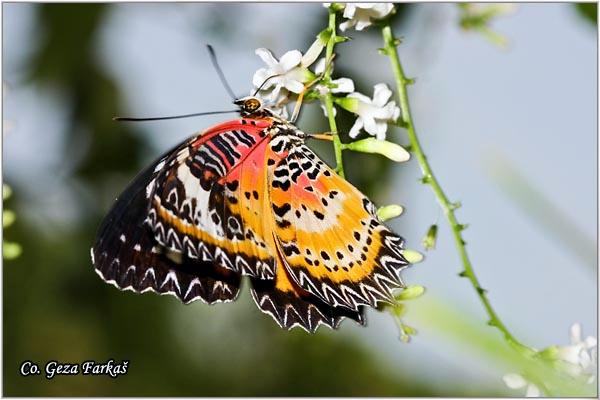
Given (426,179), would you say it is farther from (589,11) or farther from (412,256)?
(589,11)

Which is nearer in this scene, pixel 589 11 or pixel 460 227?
pixel 589 11

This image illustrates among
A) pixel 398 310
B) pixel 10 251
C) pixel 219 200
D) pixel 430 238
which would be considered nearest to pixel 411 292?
pixel 398 310

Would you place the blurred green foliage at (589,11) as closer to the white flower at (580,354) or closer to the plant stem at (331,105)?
the plant stem at (331,105)

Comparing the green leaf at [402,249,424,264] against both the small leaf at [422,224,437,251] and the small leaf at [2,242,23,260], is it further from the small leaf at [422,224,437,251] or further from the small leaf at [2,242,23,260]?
the small leaf at [2,242,23,260]

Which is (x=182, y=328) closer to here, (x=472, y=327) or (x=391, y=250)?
(x=391, y=250)

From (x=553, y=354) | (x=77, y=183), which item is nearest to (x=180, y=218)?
(x=553, y=354)

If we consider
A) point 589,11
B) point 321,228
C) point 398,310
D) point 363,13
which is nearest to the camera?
point 589,11
